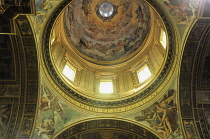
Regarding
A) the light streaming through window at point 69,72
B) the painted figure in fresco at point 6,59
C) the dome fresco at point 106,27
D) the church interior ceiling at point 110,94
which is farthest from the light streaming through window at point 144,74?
the painted figure in fresco at point 6,59

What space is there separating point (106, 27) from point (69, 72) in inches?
239

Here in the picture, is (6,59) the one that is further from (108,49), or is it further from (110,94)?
(108,49)

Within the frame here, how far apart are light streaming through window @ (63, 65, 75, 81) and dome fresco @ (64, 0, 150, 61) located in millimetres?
2855

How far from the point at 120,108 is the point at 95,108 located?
143 cm

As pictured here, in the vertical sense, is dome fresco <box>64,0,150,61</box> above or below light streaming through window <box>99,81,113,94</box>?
above

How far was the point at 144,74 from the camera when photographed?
15.7m

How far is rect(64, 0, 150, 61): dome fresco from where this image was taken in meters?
18.2

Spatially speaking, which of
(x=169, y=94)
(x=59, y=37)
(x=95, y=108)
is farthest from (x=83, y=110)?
(x=59, y=37)

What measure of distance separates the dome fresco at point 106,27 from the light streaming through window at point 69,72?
2.85m

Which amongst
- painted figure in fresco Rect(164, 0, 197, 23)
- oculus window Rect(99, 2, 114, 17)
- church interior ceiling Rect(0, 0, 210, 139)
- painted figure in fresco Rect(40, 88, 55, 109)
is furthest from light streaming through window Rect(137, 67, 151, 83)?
oculus window Rect(99, 2, 114, 17)

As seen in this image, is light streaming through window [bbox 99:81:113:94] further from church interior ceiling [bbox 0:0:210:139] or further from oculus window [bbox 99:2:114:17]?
oculus window [bbox 99:2:114:17]

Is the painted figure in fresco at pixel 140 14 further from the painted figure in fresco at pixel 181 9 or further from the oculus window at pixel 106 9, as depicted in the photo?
the painted figure in fresco at pixel 181 9

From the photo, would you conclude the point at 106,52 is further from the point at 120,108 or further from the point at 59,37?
the point at 120,108

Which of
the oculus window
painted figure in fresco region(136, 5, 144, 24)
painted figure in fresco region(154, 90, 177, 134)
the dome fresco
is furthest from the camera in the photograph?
the oculus window
